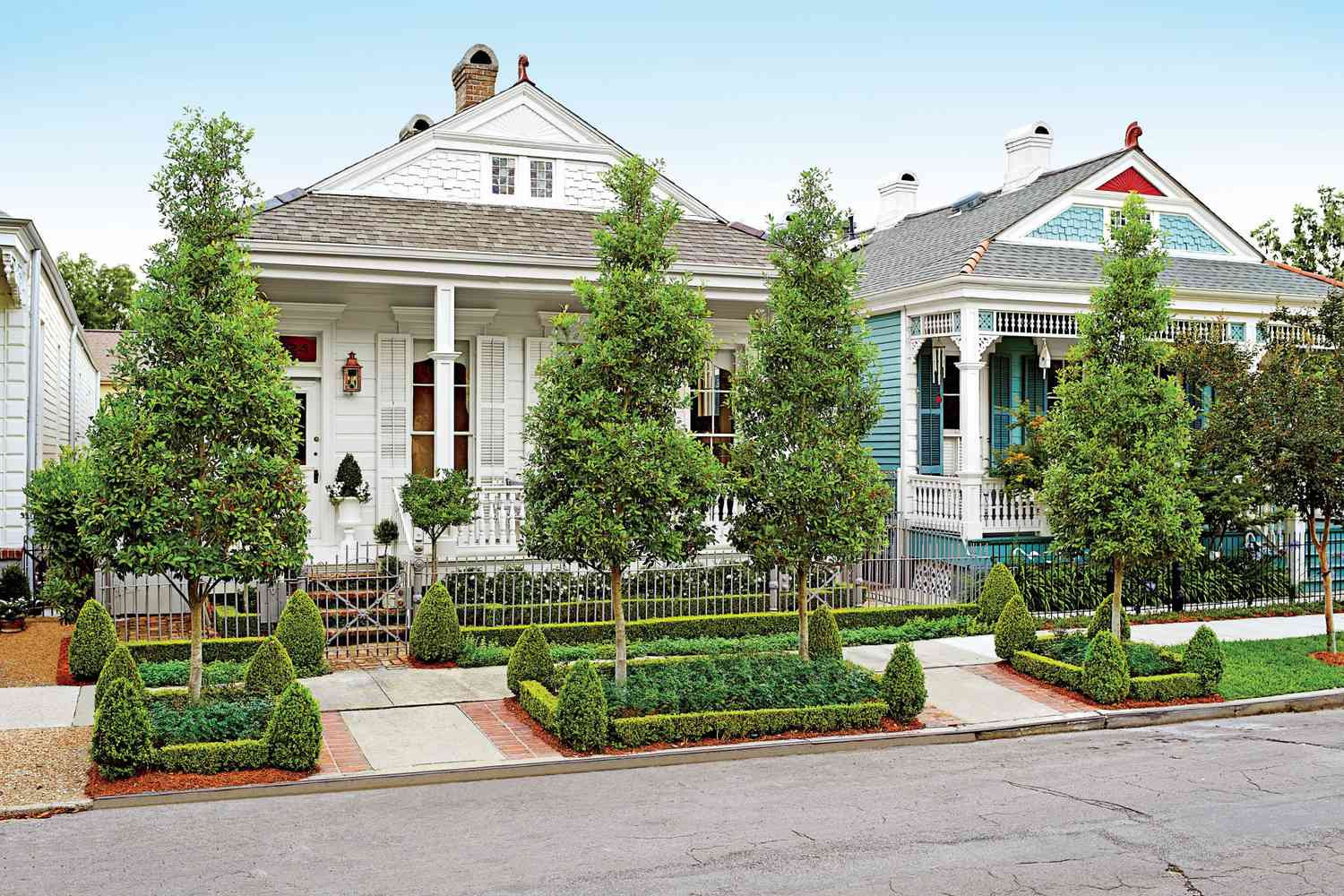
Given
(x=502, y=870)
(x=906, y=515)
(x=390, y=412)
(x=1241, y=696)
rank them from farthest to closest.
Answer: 1. (x=906, y=515)
2. (x=390, y=412)
3. (x=1241, y=696)
4. (x=502, y=870)

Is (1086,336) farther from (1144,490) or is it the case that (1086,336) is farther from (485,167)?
(485,167)

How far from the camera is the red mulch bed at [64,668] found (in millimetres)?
12078

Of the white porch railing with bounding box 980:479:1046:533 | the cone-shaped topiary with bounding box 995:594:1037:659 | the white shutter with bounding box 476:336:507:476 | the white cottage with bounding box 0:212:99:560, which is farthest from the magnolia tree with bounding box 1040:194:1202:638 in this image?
the white cottage with bounding box 0:212:99:560

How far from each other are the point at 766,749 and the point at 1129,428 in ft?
18.6

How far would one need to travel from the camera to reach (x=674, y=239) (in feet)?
60.2

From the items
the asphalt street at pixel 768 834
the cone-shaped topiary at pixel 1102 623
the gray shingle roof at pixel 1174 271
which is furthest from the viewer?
the gray shingle roof at pixel 1174 271

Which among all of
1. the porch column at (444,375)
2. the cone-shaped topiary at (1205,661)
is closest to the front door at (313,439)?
the porch column at (444,375)

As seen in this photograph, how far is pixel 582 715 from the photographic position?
1007 cm

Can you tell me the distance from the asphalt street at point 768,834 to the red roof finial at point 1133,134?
13599 millimetres

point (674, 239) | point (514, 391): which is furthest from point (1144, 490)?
point (514, 391)

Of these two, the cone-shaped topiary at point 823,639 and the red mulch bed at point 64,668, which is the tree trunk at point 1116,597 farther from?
the red mulch bed at point 64,668

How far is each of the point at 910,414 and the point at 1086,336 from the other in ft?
23.8

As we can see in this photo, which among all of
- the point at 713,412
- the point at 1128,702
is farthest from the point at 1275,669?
the point at 713,412

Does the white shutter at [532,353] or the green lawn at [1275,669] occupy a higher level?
the white shutter at [532,353]
